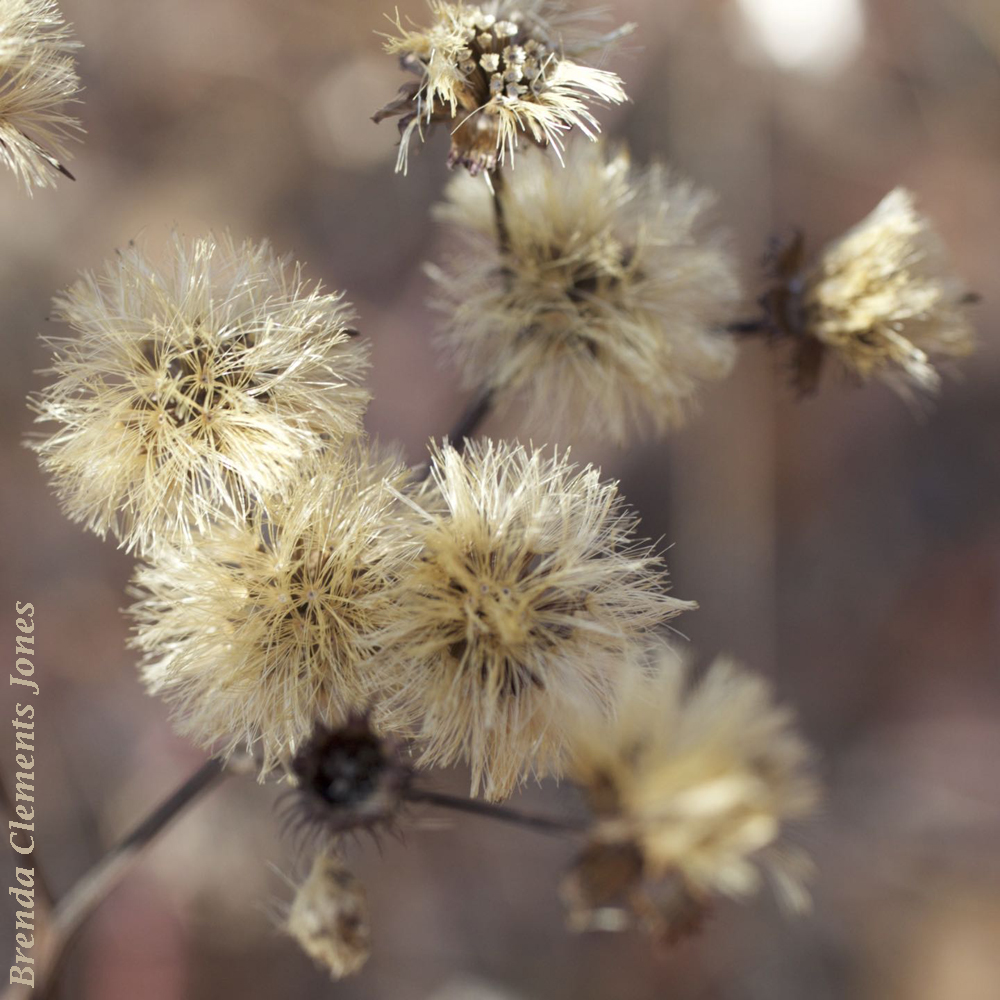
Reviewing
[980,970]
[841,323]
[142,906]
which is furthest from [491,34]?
[980,970]

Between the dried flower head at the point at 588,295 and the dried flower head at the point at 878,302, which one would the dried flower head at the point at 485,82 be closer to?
the dried flower head at the point at 588,295

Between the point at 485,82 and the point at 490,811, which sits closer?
the point at 485,82

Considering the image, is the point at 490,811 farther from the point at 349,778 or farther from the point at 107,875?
the point at 107,875

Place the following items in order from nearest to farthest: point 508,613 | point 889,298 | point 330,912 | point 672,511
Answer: point 508,613
point 330,912
point 889,298
point 672,511

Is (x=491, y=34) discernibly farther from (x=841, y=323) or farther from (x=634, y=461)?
(x=634, y=461)

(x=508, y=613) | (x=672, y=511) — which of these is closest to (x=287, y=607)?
(x=508, y=613)

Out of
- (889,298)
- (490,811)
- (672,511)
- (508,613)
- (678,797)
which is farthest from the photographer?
(672,511)

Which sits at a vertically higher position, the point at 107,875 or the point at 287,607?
the point at 287,607
